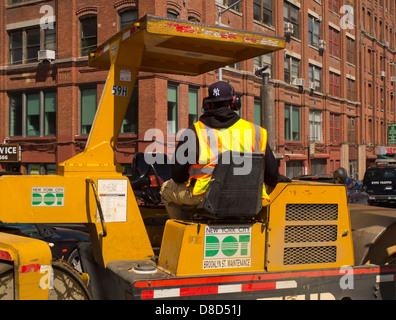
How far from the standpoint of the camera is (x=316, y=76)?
38.5m

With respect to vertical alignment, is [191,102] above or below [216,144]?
above

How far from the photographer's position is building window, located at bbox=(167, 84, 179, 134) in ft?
76.4

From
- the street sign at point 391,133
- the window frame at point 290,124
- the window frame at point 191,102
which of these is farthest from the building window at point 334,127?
the window frame at point 191,102

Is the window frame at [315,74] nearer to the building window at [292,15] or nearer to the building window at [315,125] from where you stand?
the building window at [315,125]

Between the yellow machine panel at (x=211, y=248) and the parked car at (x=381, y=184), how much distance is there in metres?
20.6

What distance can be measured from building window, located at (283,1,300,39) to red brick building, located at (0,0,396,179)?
0.07 meters

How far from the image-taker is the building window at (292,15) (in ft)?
110

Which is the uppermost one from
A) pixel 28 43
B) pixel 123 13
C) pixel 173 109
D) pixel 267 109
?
pixel 123 13

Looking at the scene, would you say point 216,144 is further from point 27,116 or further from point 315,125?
point 315,125

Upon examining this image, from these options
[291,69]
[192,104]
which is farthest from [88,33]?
[291,69]

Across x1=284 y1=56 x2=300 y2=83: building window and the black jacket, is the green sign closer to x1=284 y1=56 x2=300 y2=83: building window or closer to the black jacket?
the black jacket

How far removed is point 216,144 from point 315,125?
1440 inches

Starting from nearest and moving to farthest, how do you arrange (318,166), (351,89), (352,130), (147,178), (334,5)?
(147,178)
(318,166)
(334,5)
(351,89)
(352,130)

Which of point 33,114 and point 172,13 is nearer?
point 172,13
